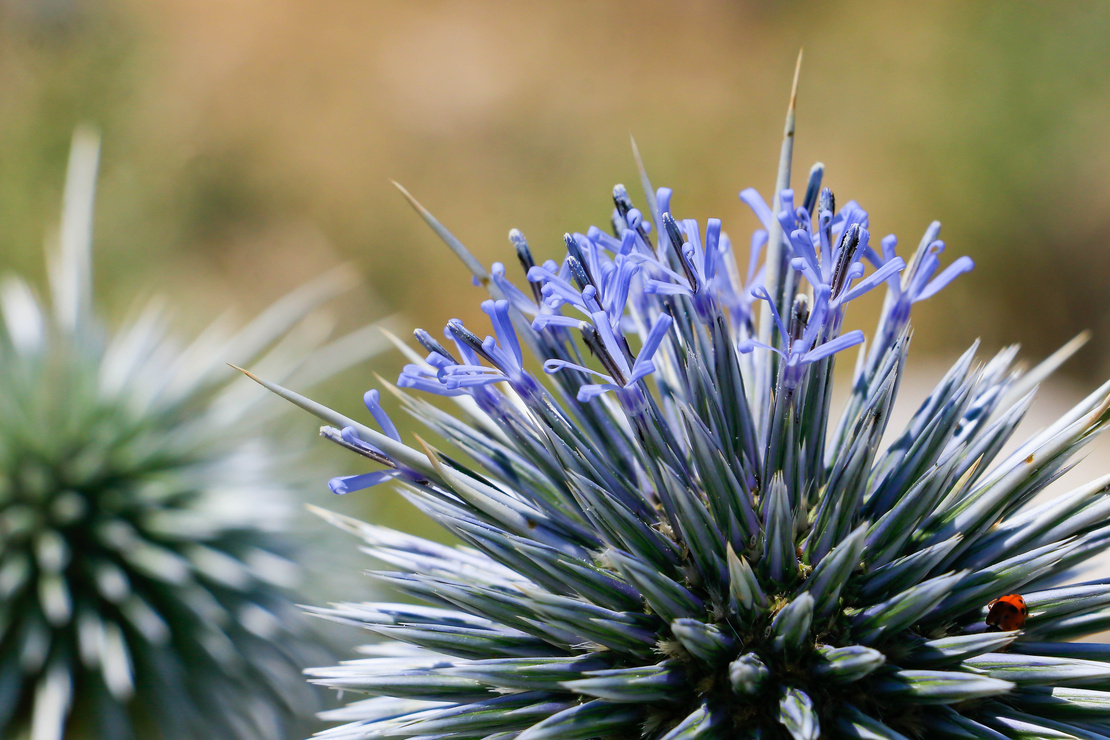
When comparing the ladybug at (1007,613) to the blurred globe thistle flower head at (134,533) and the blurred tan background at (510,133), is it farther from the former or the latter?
the blurred tan background at (510,133)

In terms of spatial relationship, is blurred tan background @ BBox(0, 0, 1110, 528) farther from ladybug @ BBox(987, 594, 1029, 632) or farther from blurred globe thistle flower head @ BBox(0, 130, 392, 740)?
ladybug @ BBox(987, 594, 1029, 632)

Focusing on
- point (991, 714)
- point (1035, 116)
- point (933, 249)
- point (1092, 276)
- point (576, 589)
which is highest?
point (1035, 116)

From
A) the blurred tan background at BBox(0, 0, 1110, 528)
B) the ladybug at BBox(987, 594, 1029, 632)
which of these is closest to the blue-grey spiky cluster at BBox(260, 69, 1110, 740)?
the ladybug at BBox(987, 594, 1029, 632)

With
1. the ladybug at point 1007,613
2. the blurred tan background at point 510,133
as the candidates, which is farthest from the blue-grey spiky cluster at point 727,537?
the blurred tan background at point 510,133

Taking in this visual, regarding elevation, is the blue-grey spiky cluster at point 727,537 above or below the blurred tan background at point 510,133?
below

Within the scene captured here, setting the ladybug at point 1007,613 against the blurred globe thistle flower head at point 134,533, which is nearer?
the ladybug at point 1007,613

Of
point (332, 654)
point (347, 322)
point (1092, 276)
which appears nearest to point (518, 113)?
point (347, 322)

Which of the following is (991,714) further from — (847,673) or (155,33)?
(155,33)
